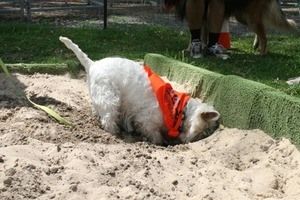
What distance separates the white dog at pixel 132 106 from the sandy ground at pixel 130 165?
0.16 metres

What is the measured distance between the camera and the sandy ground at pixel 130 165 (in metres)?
3.13

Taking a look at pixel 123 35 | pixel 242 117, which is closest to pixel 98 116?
pixel 242 117

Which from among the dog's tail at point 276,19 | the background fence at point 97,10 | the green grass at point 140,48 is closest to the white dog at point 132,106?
the green grass at point 140,48

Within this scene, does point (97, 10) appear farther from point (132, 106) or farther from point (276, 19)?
→ point (132, 106)

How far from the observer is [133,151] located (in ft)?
13.0

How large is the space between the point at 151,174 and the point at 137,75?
4.46 feet

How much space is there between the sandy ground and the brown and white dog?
3.57m

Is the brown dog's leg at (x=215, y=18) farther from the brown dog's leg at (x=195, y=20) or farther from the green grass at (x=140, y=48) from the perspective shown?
the green grass at (x=140, y=48)

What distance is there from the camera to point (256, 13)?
26.4ft

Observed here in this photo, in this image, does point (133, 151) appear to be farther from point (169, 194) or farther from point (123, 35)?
point (123, 35)

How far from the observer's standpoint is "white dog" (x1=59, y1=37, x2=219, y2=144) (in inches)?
178

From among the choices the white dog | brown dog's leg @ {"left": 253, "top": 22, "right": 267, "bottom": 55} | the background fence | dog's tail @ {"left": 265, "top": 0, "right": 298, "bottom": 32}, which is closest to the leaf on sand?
the white dog

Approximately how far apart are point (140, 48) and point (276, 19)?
6.82ft

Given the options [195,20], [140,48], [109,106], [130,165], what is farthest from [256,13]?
[130,165]
